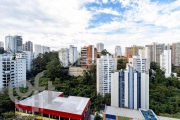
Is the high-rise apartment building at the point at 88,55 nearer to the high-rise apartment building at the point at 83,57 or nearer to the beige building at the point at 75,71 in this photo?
the high-rise apartment building at the point at 83,57

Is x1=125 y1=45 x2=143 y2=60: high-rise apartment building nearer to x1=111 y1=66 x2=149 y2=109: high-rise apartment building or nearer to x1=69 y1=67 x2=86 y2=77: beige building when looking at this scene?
x1=69 y1=67 x2=86 y2=77: beige building

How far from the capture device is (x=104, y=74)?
9.22 m

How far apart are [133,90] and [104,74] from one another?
115 inches

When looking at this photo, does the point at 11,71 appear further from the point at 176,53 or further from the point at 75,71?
the point at 176,53

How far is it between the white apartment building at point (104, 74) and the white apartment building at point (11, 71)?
599 centimetres

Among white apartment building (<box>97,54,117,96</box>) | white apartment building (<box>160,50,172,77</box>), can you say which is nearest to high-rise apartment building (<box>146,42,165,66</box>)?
white apartment building (<box>160,50,172,77</box>)

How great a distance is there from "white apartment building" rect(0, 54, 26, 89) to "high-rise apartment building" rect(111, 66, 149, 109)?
765 cm

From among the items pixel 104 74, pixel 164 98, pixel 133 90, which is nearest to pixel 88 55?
pixel 104 74

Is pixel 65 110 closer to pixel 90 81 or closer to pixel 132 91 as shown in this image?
pixel 132 91

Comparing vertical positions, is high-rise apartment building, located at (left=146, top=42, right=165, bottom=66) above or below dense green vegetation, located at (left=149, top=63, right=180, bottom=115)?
above

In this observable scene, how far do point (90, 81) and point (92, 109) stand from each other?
320cm

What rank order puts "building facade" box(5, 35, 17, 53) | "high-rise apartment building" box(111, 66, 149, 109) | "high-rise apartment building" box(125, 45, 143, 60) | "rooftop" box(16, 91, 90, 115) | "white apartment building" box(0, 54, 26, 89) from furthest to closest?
"building facade" box(5, 35, 17, 53), "high-rise apartment building" box(125, 45, 143, 60), "white apartment building" box(0, 54, 26, 89), "high-rise apartment building" box(111, 66, 149, 109), "rooftop" box(16, 91, 90, 115)

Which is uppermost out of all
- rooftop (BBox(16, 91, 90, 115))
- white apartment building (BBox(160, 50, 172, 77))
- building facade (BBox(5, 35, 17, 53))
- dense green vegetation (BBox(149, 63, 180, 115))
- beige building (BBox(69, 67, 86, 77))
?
building facade (BBox(5, 35, 17, 53))

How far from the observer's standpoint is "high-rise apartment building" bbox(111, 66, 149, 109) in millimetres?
6551
